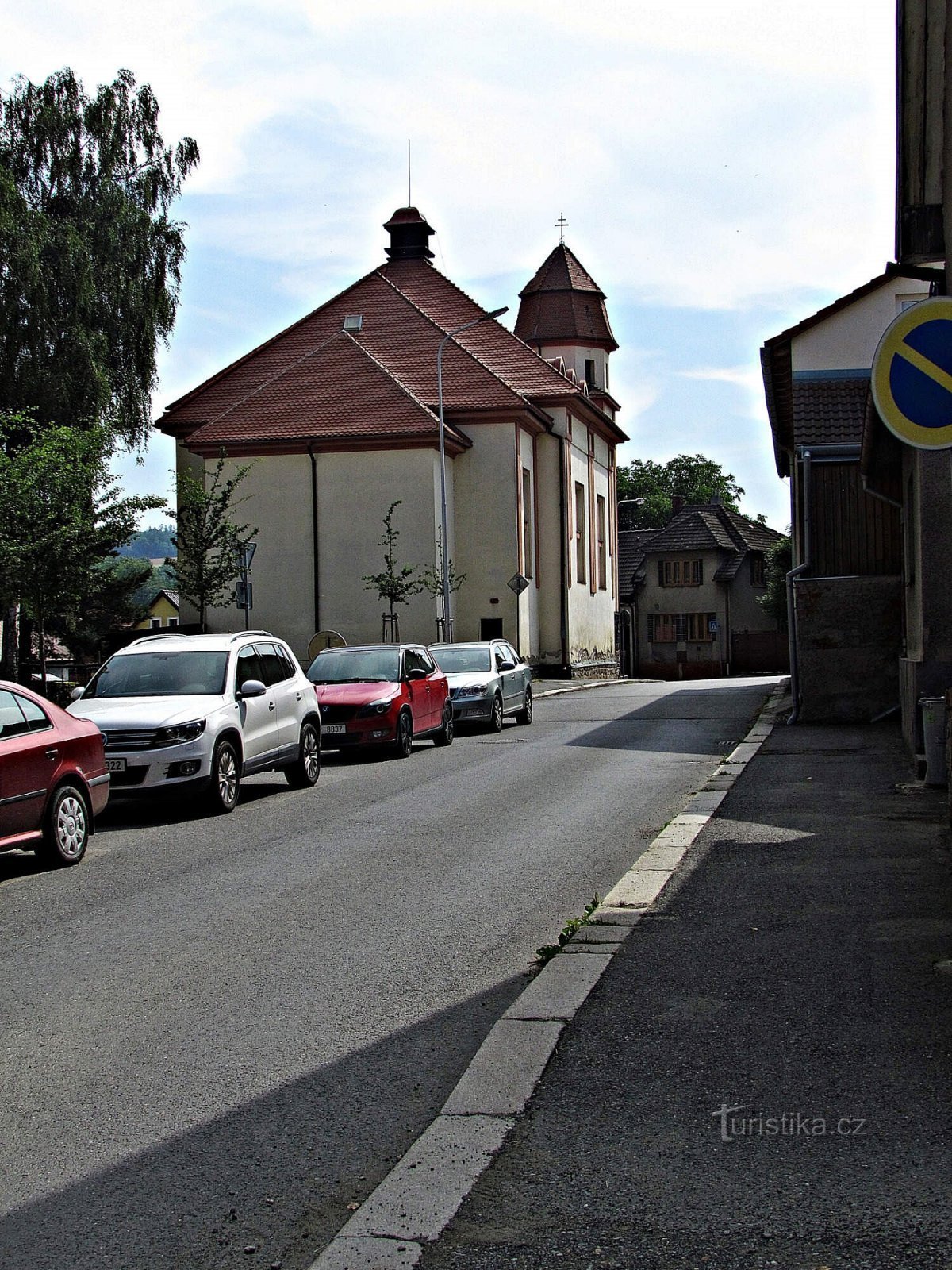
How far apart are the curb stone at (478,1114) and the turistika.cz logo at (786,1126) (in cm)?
66

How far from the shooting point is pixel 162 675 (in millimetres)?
14633

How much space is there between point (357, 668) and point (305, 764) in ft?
16.5

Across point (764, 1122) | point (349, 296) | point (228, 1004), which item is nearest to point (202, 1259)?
point (764, 1122)

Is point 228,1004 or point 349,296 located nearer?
point 228,1004

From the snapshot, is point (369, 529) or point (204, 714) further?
point (369, 529)

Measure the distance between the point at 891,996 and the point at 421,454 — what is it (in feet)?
129

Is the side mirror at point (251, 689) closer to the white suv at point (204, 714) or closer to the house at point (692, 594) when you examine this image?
the white suv at point (204, 714)

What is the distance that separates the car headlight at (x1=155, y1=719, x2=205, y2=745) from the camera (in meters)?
13.2

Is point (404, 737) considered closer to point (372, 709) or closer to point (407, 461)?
point (372, 709)

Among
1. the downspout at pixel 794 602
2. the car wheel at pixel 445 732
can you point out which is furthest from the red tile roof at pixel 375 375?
the car wheel at pixel 445 732

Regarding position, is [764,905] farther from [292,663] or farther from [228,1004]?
[292,663]

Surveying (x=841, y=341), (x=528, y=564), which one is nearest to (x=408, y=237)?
(x=528, y=564)

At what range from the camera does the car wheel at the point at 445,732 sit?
22.0 m

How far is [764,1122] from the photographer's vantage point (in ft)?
14.6
